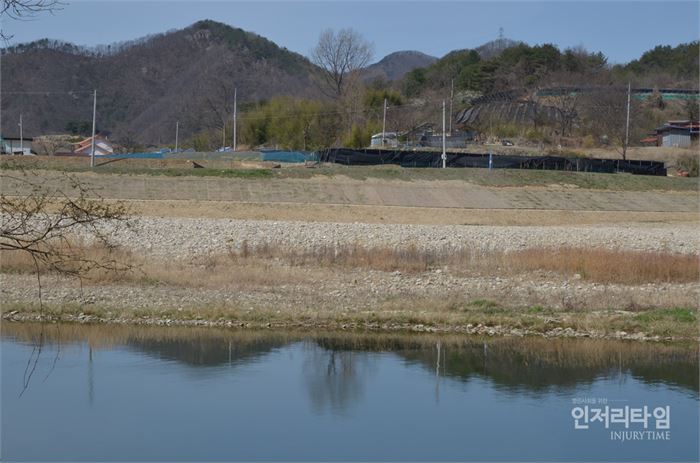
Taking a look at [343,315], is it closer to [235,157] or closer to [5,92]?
[235,157]

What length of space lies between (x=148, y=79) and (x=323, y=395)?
154 meters

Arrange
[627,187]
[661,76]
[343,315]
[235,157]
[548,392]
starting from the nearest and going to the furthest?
1. [548,392]
2. [343,315]
3. [627,187]
4. [235,157]
5. [661,76]

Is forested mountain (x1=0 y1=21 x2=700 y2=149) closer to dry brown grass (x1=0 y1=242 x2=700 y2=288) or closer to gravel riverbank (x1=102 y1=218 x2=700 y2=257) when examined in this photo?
gravel riverbank (x1=102 y1=218 x2=700 y2=257)

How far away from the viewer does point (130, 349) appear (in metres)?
17.3

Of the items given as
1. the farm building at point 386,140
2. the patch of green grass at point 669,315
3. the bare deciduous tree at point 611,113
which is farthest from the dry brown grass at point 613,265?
the bare deciduous tree at point 611,113

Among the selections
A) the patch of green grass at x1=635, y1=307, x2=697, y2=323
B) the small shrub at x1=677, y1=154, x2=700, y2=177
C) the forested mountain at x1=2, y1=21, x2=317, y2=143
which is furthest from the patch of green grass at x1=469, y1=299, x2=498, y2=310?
the forested mountain at x1=2, y1=21, x2=317, y2=143

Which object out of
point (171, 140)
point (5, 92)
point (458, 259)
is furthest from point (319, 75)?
point (458, 259)

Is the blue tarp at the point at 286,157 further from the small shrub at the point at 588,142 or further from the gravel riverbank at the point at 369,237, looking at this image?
the gravel riverbank at the point at 369,237

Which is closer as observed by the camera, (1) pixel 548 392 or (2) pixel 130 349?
(1) pixel 548 392

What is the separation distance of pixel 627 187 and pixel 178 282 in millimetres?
36252

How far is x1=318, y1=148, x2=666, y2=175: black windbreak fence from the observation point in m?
57.7

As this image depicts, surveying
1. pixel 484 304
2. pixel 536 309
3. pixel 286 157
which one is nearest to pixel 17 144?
pixel 286 157

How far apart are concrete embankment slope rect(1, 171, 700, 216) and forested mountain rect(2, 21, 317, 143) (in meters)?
68.5

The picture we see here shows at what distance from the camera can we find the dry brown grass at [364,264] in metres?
23.4
